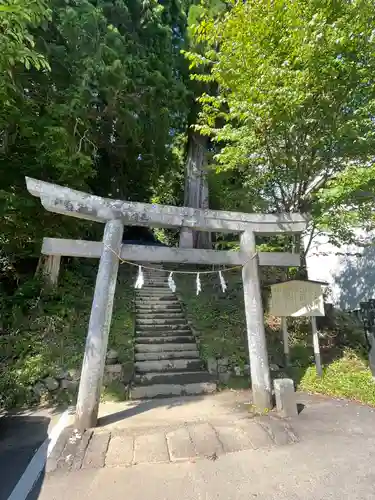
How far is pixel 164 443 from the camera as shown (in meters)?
3.74

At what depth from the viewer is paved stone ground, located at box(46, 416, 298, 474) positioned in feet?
11.3

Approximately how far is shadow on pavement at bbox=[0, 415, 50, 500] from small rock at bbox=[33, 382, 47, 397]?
0.53 meters

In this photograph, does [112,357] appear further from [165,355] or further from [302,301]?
[302,301]

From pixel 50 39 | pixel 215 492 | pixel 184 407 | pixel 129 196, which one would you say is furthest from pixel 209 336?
pixel 129 196

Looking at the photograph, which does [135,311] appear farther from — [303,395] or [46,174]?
[303,395]

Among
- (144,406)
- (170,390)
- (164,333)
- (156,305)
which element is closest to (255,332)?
(170,390)

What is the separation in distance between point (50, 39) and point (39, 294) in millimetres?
6081

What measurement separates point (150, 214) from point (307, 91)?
3.53 m

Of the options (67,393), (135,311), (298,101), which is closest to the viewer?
(298,101)

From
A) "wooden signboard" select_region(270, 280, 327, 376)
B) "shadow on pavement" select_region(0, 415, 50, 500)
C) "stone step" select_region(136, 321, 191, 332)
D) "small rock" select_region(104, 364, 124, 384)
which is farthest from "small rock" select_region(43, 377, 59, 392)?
"wooden signboard" select_region(270, 280, 327, 376)

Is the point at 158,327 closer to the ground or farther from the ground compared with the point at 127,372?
farther from the ground

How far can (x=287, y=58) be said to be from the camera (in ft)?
16.6

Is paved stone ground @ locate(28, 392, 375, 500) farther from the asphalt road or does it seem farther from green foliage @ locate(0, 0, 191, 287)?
green foliage @ locate(0, 0, 191, 287)

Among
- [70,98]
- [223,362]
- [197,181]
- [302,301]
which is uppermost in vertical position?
[197,181]
